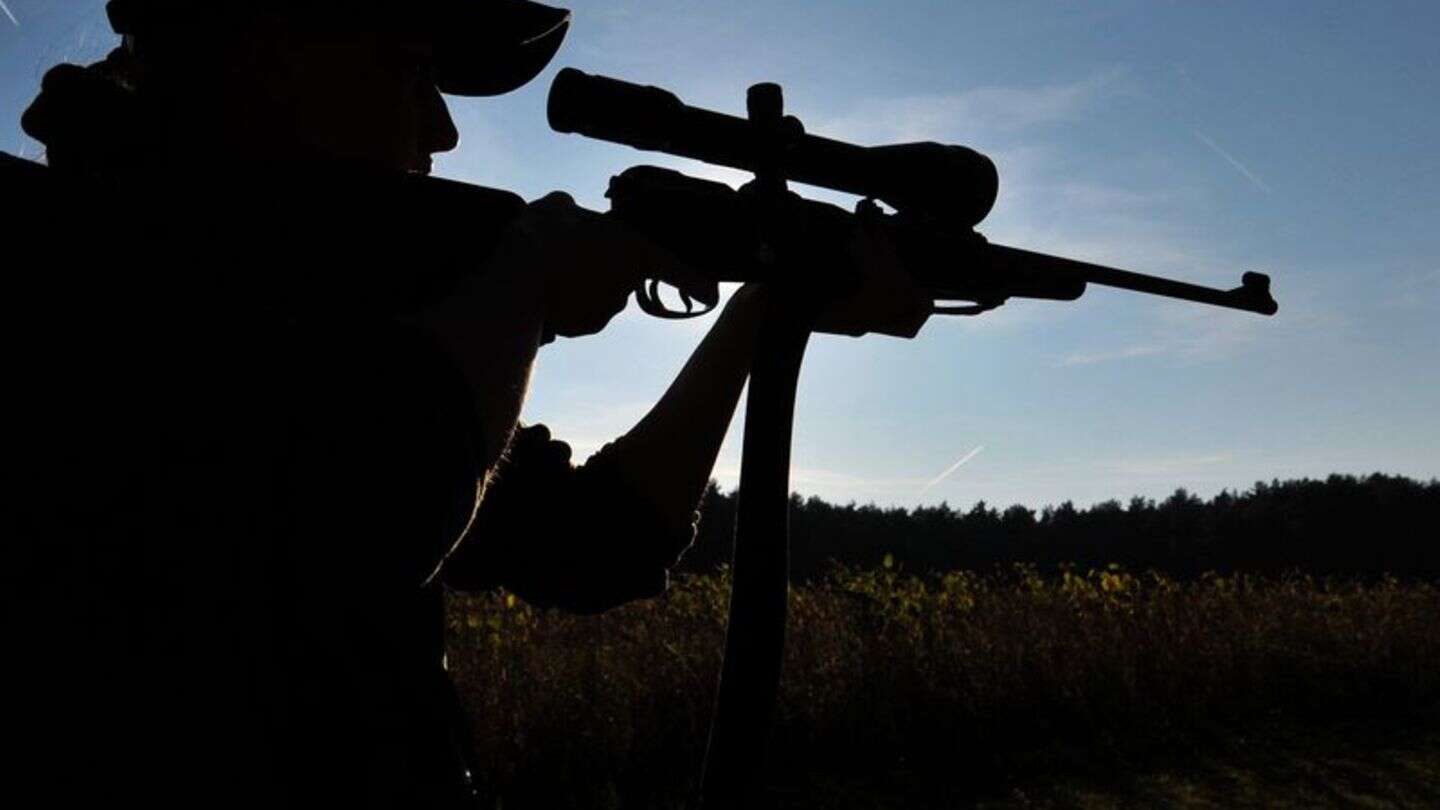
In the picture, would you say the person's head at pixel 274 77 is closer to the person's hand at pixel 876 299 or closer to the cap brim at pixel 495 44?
the cap brim at pixel 495 44

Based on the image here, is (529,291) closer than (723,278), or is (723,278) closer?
(529,291)

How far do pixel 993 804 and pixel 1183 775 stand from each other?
1804 mm

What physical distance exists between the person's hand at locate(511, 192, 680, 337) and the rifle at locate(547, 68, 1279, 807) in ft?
0.61

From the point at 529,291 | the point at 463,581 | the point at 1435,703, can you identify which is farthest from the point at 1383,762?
the point at 529,291

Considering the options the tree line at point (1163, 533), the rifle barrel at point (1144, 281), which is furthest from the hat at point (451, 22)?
the tree line at point (1163, 533)

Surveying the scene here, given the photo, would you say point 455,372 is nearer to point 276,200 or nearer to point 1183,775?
point 276,200

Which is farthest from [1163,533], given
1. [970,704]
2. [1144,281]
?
[1144,281]

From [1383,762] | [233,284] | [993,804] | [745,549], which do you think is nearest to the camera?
[233,284]

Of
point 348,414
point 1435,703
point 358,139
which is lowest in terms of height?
point 1435,703

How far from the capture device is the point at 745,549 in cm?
264

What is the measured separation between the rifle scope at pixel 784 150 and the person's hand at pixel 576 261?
47cm

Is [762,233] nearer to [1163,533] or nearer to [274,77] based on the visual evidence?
[274,77]

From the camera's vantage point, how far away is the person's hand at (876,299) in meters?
2.69

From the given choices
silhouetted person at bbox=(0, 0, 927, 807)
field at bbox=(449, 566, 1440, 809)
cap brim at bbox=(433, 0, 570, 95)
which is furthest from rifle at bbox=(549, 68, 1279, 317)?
field at bbox=(449, 566, 1440, 809)
